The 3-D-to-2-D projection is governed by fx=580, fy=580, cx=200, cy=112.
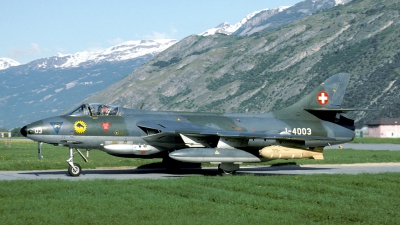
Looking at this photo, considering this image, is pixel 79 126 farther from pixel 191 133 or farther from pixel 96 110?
pixel 191 133

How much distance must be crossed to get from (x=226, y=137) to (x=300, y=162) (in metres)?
8.64

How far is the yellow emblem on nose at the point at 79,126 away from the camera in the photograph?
912 inches

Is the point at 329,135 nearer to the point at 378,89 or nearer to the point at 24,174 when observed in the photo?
the point at 24,174

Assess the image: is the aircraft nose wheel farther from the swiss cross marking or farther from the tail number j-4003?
the tail number j-4003

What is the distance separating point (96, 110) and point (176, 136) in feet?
11.4

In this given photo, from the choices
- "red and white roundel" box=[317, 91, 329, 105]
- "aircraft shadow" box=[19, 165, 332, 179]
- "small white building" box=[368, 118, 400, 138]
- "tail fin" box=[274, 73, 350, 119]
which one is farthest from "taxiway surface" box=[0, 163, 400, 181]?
"small white building" box=[368, 118, 400, 138]

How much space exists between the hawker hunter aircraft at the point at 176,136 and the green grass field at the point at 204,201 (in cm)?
336

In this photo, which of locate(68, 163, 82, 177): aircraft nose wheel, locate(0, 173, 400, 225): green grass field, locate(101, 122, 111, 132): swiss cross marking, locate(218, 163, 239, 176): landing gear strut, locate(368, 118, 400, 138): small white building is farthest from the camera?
locate(368, 118, 400, 138): small white building

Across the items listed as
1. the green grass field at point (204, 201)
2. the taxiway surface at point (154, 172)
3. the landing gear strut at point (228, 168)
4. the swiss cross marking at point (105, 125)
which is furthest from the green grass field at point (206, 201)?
the swiss cross marking at point (105, 125)

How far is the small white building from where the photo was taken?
4584 inches

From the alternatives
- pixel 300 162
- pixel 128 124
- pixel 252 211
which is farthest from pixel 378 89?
pixel 252 211

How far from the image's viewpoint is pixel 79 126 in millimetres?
23219

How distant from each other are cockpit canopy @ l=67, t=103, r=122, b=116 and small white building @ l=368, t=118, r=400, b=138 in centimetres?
9969

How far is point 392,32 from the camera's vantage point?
168375 millimetres
